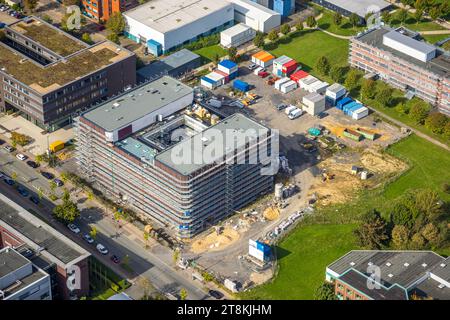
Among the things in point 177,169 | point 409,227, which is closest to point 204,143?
point 177,169

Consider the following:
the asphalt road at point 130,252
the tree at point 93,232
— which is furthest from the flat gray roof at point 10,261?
the tree at point 93,232

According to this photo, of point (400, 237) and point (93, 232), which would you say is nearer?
point (400, 237)

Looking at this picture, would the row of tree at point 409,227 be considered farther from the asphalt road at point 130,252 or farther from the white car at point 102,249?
the white car at point 102,249

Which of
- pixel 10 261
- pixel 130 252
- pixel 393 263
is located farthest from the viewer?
pixel 130 252

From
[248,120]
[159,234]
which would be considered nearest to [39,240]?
[159,234]

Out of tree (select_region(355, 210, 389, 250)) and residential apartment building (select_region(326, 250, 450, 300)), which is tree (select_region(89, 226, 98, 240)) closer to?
residential apartment building (select_region(326, 250, 450, 300))

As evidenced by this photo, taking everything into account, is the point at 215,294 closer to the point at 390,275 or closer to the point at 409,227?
the point at 390,275

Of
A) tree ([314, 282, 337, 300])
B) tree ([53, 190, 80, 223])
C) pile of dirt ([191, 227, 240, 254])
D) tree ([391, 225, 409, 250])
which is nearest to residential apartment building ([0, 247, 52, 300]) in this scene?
tree ([53, 190, 80, 223])
